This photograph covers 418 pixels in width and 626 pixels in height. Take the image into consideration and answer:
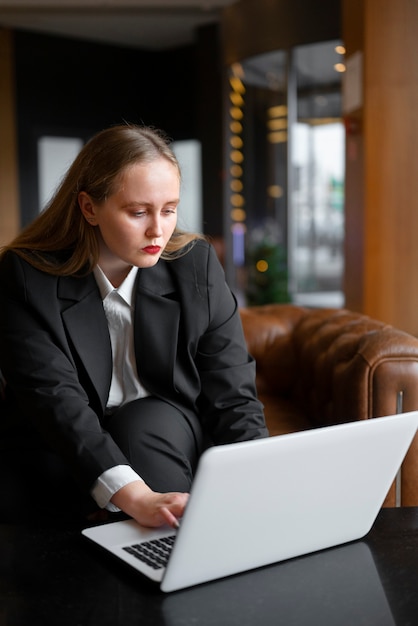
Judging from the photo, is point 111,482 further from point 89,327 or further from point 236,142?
point 236,142

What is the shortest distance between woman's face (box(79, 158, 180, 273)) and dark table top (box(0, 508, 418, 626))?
629 millimetres

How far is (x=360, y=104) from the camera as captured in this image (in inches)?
206

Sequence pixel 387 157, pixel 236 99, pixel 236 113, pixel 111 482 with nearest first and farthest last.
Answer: pixel 111 482
pixel 387 157
pixel 236 99
pixel 236 113

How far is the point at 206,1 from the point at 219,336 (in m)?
7.61

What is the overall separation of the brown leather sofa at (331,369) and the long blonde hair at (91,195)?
23.4 inches

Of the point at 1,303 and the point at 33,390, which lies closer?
the point at 33,390

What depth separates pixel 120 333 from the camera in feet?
6.04

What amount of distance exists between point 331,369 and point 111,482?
108 centimetres

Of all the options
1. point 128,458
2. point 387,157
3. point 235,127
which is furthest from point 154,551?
point 235,127

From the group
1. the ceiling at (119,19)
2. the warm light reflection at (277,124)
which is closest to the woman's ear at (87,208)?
the warm light reflection at (277,124)

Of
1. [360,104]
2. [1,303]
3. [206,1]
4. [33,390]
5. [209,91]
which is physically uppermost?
[206,1]

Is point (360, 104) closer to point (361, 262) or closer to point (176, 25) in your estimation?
point (361, 262)

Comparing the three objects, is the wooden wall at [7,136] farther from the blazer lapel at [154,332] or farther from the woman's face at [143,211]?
the woman's face at [143,211]

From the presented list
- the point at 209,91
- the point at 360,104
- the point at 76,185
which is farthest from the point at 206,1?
the point at 76,185
